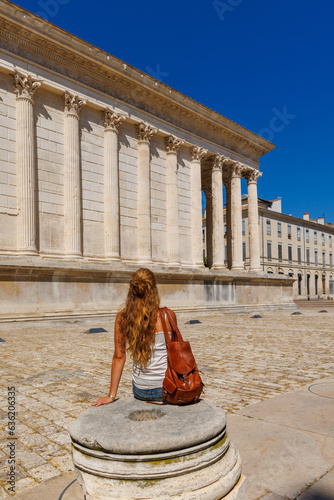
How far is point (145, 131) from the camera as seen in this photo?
2445 cm

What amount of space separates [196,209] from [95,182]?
328 inches

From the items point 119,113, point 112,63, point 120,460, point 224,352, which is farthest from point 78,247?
point 120,460

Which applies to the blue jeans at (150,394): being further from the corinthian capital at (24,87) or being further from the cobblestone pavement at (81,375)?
the corinthian capital at (24,87)

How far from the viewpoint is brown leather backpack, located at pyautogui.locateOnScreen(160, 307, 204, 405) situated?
328 cm

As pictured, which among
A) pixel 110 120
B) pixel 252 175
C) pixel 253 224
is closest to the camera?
pixel 110 120

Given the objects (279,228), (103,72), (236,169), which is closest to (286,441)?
(103,72)

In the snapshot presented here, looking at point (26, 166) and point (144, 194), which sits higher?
point (26, 166)

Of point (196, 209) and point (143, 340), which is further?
point (196, 209)

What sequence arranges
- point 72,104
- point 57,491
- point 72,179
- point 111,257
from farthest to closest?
1. point 111,257
2. point 72,104
3. point 72,179
4. point 57,491

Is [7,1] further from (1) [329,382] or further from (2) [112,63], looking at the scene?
(1) [329,382]

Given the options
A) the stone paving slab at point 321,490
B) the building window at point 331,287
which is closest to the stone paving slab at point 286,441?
the stone paving slab at point 321,490

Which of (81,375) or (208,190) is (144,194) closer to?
(208,190)

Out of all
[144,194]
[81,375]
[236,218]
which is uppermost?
[144,194]

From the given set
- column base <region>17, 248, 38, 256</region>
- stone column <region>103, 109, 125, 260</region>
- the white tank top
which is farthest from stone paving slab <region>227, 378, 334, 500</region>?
stone column <region>103, 109, 125, 260</region>
